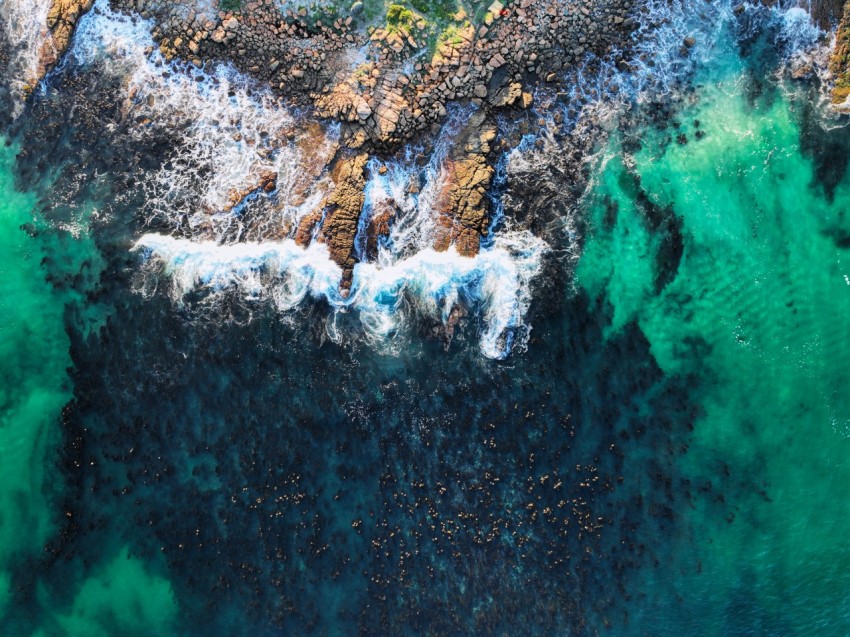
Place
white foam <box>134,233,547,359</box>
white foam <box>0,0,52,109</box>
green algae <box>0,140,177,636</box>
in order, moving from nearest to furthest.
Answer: white foam <box>134,233,547,359</box>
white foam <box>0,0,52,109</box>
green algae <box>0,140,177,636</box>

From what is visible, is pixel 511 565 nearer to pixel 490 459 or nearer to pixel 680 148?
pixel 490 459

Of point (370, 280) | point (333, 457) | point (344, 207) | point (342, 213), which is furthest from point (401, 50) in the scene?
point (333, 457)

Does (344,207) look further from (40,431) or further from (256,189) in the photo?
(40,431)

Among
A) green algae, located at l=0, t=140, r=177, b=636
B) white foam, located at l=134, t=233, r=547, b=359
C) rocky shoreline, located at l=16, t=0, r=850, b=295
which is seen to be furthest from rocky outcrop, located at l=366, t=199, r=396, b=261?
green algae, located at l=0, t=140, r=177, b=636

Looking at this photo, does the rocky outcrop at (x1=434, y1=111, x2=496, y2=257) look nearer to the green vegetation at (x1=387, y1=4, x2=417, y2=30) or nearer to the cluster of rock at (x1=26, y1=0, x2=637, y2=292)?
the cluster of rock at (x1=26, y1=0, x2=637, y2=292)

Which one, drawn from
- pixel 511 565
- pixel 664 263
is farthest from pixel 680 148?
pixel 511 565

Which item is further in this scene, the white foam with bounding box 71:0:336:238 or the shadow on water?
the white foam with bounding box 71:0:336:238

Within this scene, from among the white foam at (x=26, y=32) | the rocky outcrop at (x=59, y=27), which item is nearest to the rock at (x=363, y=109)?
the rocky outcrop at (x=59, y=27)

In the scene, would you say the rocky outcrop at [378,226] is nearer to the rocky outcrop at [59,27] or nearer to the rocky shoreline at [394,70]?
the rocky shoreline at [394,70]
